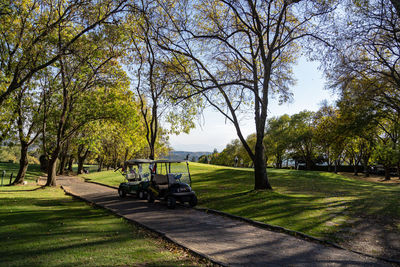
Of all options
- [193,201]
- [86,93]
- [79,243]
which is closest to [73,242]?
[79,243]

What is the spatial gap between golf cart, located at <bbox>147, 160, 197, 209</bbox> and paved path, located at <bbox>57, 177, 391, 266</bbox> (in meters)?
1.43

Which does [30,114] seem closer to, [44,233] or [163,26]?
[163,26]

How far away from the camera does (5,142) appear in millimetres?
22375

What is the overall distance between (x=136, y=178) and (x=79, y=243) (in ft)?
31.6

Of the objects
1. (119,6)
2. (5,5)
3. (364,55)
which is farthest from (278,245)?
(364,55)

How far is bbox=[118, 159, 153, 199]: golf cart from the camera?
14.5 meters

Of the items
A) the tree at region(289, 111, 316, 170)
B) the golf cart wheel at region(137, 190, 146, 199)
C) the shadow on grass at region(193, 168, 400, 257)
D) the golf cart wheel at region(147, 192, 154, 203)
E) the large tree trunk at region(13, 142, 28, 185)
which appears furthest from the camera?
the tree at region(289, 111, 316, 170)

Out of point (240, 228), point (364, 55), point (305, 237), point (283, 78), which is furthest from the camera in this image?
point (364, 55)

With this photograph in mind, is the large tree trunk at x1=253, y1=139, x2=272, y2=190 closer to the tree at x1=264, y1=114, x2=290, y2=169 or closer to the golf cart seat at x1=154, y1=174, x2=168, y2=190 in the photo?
the golf cart seat at x1=154, y1=174, x2=168, y2=190

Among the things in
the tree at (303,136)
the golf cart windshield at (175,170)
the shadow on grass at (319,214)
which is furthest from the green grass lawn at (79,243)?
the tree at (303,136)

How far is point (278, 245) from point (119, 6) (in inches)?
454

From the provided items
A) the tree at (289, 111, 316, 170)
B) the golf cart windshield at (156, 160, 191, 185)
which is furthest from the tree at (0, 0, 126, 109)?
the tree at (289, 111, 316, 170)

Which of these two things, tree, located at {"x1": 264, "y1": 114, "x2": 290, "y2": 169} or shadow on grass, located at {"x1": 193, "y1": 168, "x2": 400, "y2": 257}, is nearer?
shadow on grass, located at {"x1": 193, "y1": 168, "x2": 400, "y2": 257}

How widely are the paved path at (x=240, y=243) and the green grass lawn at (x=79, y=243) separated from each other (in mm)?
635
